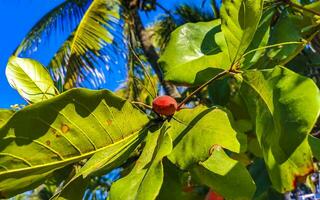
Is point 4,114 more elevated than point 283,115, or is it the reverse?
point 4,114

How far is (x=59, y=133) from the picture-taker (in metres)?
0.67

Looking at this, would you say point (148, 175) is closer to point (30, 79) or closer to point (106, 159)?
point (106, 159)

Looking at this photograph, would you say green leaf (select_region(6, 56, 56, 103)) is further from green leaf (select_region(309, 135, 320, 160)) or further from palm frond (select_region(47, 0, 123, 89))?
palm frond (select_region(47, 0, 123, 89))

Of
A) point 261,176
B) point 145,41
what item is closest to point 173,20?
point 145,41

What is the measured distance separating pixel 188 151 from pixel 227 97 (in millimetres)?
533

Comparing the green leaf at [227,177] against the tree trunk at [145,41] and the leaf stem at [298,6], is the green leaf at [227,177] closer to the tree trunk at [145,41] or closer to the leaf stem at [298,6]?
the leaf stem at [298,6]

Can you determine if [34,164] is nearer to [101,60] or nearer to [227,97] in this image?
[227,97]

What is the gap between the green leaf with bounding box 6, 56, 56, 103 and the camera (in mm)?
803

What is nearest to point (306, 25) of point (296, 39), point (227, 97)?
point (296, 39)

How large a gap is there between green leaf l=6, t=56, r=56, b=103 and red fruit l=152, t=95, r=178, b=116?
174mm

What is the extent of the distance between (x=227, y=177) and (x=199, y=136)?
7 centimetres

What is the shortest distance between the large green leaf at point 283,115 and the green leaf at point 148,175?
0.12 m

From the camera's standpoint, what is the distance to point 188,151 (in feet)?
2.26

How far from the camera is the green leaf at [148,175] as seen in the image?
22.0 inches
